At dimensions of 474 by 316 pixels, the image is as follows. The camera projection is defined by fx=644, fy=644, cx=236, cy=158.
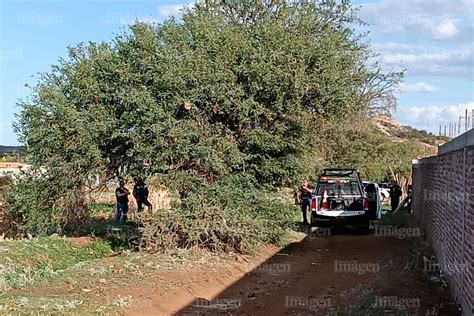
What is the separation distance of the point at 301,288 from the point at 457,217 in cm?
A: 416

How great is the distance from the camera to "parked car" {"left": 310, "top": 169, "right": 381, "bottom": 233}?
20000 millimetres

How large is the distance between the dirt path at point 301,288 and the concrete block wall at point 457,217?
0.55m

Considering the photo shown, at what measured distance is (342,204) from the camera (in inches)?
793

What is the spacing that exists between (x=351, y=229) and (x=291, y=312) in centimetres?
1135

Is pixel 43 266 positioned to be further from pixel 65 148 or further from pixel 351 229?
pixel 351 229

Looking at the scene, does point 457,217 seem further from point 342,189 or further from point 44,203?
point 44,203

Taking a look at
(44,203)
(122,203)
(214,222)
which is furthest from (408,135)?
(214,222)

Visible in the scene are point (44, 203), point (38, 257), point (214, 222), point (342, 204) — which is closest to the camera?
point (214, 222)

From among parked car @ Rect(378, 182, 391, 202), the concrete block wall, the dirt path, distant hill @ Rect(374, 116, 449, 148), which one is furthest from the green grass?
distant hill @ Rect(374, 116, 449, 148)

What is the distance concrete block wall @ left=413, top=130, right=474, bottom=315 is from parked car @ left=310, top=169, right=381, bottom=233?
6.18 m

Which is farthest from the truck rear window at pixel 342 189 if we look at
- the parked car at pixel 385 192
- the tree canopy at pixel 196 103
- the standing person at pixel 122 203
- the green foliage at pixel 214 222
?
the parked car at pixel 385 192

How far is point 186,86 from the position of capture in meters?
15.3

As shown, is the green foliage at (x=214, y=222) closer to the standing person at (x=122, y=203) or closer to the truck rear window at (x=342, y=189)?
the truck rear window at (x=342, y=189)

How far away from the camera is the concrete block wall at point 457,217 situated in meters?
7.71
